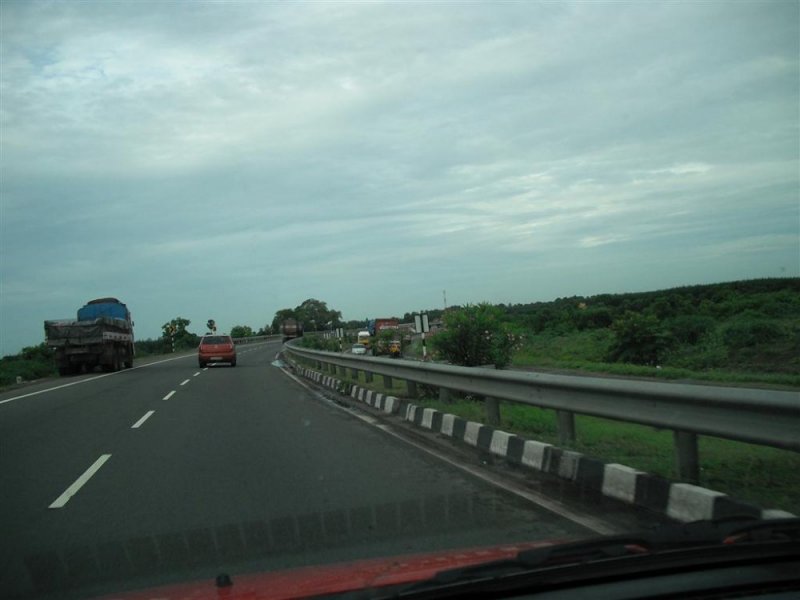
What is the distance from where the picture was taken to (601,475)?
6406 mm

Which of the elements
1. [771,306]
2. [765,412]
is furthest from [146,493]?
[771,306]

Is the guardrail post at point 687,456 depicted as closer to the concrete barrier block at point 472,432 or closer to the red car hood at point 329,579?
the red car hood at point 329,579

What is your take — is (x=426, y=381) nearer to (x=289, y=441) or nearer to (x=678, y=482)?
(x=289, y=441)

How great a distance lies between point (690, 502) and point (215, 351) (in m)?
29.6

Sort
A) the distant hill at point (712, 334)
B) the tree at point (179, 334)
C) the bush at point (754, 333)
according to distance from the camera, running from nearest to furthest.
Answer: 1. the distant hill at point (712, 334)
2. the bush at point (754, 333)
3. the tree at point (179, 334)

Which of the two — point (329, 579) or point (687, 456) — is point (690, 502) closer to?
point (687, 456)

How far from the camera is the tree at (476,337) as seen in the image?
49.0 feet

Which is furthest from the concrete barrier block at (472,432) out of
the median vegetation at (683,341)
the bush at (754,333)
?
the bush at (754,333)

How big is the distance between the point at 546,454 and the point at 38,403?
561 inches

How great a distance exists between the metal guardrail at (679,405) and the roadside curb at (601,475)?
0.41m

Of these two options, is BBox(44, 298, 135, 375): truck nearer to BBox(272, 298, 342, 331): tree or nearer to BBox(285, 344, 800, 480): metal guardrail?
BBox(285, 344, 800, 480): metal guardrail

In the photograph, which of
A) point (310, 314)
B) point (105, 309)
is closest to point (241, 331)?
point (310, 314)

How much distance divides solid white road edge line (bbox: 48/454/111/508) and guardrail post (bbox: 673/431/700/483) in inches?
219

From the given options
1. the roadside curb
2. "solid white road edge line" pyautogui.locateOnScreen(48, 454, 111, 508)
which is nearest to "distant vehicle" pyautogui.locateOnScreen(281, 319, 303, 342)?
the roadside curb
